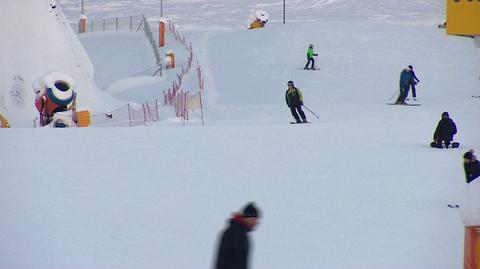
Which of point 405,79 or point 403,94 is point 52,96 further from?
point 405,79

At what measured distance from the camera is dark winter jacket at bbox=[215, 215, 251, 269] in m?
6.29

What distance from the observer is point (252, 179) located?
43.7 feet

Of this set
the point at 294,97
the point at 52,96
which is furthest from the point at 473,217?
the point at 52,96

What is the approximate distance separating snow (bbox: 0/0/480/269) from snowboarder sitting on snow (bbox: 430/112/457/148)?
20cm

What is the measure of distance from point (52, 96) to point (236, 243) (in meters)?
15.3

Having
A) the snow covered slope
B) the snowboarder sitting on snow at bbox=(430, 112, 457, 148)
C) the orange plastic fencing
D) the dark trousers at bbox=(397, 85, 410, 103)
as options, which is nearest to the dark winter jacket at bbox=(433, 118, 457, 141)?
the snowboarder sitting on snow at bbox=(430, 112, 457, 148)

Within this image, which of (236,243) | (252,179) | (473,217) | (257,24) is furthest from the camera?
(257,24)

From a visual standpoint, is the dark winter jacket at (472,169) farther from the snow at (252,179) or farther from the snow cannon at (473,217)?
the snow cannon at (473,217)

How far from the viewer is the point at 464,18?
28.3 feet

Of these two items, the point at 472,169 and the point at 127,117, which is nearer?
the point at 472,169

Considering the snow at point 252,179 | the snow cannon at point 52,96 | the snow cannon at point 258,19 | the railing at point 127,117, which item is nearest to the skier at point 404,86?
the snow at point 252,179

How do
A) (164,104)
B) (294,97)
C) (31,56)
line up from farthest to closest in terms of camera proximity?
(164,104) → (31,56) → (294,97)

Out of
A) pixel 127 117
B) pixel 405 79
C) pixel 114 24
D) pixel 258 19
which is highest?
pixel 114 24

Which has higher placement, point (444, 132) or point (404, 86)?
point (404, 86)
